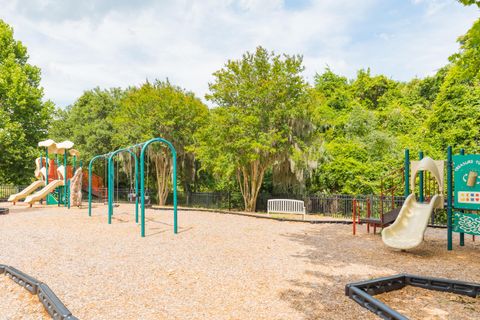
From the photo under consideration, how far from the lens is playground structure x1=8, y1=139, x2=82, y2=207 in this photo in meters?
16.9

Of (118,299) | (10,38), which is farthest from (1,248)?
(10,38)

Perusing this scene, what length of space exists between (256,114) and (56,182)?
11.9 metres

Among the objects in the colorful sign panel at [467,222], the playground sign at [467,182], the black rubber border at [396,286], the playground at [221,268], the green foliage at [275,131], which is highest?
the green foliage at [275,131]

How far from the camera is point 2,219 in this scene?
1224cm

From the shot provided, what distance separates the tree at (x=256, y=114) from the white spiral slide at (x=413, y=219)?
23.9 ft

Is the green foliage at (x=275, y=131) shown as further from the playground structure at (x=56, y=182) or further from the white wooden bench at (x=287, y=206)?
the playground structure at (x=56, y=182)

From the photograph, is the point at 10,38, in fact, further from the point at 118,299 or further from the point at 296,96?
the point at 118,299

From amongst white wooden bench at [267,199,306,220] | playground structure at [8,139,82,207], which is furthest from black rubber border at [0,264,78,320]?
playground structure at [8,139,82,207]

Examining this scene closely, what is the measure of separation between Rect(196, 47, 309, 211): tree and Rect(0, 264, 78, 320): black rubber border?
11.1 metres

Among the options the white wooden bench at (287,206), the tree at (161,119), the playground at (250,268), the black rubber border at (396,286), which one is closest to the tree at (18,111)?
the tree at (161,119)

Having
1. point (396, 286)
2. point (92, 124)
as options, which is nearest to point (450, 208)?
point (396, 286)

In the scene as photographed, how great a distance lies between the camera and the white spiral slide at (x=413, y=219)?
288 inches

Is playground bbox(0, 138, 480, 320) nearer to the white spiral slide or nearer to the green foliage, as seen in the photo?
the white spiral slide

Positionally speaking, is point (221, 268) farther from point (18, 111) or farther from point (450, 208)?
point (18, 111)
